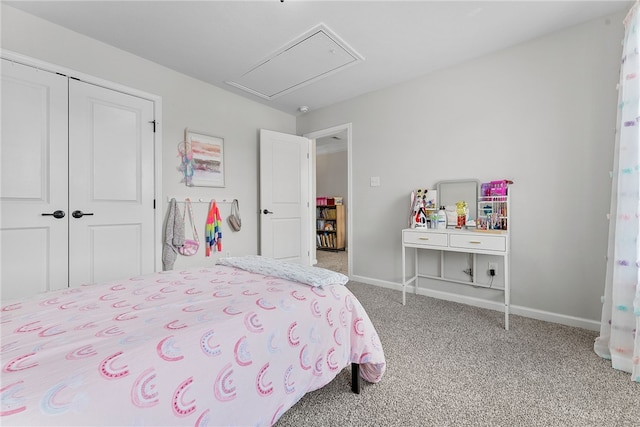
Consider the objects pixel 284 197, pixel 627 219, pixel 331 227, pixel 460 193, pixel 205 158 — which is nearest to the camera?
pixel 627 219

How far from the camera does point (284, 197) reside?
3.98 meters

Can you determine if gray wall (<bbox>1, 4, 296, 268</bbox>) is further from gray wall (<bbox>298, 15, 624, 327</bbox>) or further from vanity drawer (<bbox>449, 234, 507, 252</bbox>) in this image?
vanity drawer (<bbox>449, 234, 507, 252</bbox>)

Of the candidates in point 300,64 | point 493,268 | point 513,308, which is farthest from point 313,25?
point 513,308

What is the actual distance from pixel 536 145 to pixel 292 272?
246cm

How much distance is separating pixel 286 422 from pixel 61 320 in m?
1.02

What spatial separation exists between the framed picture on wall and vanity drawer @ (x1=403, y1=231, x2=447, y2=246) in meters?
2.31

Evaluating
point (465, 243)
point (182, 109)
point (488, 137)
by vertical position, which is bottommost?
point (465, 243)

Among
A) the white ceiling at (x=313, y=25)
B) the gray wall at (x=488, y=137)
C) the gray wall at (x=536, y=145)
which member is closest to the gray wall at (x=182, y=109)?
the gray wall at (x=488, y=137)

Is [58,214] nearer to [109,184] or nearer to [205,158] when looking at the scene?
[109,184]

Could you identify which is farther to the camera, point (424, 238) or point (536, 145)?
point (424, 238)

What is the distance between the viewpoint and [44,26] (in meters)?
2.19

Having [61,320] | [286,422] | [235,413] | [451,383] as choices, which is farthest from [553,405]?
[61,320]

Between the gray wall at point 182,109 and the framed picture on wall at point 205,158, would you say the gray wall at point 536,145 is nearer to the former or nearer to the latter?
the gray wall at point 182,109

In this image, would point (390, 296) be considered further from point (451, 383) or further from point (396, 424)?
point (396, 424)
